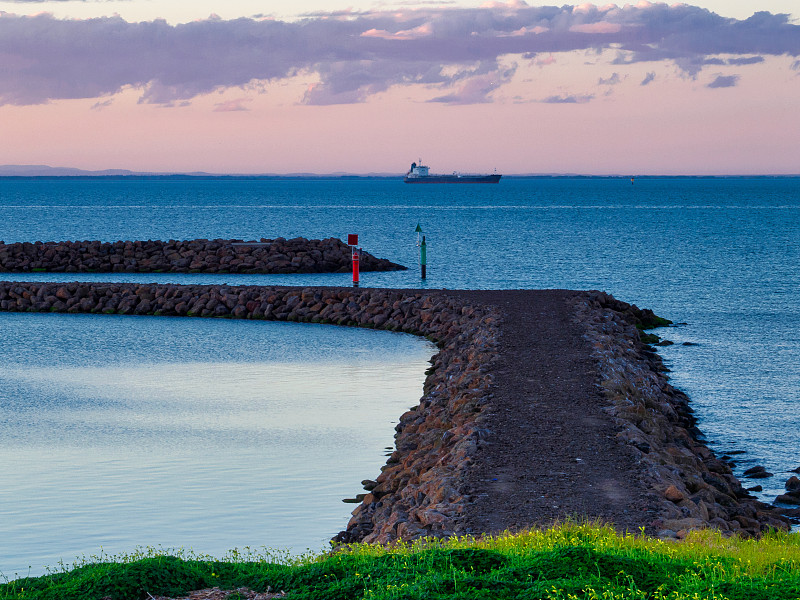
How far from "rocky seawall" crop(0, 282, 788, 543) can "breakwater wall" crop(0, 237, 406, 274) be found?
31.2 ft

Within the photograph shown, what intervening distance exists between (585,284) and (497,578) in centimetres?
3365

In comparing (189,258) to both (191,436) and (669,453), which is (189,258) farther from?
(669,453)

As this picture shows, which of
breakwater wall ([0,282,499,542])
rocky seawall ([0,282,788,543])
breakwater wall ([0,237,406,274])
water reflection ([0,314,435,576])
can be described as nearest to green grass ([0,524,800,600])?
rocky seawall ([0,282,788,543])

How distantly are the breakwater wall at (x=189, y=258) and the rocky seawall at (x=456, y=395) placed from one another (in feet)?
31.2

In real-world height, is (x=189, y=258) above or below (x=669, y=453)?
above

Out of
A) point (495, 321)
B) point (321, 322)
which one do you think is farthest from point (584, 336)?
point (321, 322)

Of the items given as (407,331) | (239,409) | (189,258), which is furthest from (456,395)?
(189,258)

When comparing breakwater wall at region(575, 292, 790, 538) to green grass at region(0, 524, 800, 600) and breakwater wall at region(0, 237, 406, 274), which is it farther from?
breakwater wall at region(0, 237, 406, 274)

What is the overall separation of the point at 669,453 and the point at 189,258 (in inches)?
1213

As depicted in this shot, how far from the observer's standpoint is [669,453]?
457 inches

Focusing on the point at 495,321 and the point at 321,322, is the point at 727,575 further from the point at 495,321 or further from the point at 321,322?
the point at 321,322

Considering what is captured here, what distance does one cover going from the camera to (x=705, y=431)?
16.0 meters

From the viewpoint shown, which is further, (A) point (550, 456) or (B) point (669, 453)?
(B) point (669, 453)

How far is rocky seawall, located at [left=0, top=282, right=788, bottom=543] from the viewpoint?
30.6ft
